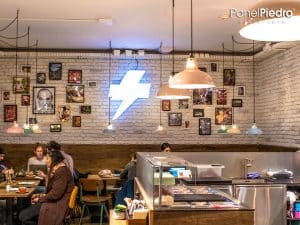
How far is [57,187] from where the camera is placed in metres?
5.59

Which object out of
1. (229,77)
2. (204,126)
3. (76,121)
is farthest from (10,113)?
(229,77)

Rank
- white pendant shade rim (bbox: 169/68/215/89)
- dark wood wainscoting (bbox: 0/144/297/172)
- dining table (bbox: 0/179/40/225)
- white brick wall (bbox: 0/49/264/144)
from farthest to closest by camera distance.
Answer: white brick wall (bbox: 0/49/264/144), dark wood wainscoting (bbox: 0/144/297/172), dining table (bbox: 0/179/40/225), white pendant shade rim (bbox: 169/68/215/89)

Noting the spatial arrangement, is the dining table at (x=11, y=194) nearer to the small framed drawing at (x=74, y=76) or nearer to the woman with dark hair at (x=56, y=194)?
the woman with dark hair at (x=56, y=194)

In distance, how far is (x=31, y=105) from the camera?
9.73 meters

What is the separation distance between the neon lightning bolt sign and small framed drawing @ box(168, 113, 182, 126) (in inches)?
29.6

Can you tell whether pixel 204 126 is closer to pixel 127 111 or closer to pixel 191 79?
pixel 127 111

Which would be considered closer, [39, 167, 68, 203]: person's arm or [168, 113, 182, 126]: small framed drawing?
[39, 167, 68, 203]: person's arm

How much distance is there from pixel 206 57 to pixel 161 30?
7.35ft

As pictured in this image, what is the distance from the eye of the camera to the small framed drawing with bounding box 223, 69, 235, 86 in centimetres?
1007

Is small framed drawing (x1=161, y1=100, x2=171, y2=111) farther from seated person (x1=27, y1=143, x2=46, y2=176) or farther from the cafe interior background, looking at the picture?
seated person (x1=27, y1=143, x2=46, y2=176)

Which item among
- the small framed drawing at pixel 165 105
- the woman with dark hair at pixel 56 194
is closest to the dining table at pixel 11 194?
the woman with dark hair at pixel 56 194

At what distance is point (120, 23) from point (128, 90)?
9.01 ft

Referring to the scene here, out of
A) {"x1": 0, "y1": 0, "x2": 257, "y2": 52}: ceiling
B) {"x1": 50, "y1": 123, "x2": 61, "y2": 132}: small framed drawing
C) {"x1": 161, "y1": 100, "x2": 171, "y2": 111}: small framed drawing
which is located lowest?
{"x1": 50, "y1": 123, "x2": 61, "y2": 132}: small framed drawing

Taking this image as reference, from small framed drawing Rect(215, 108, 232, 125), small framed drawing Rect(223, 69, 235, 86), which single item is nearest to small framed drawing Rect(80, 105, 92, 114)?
small framed drawing Rect(215, 108, 232, 125)
